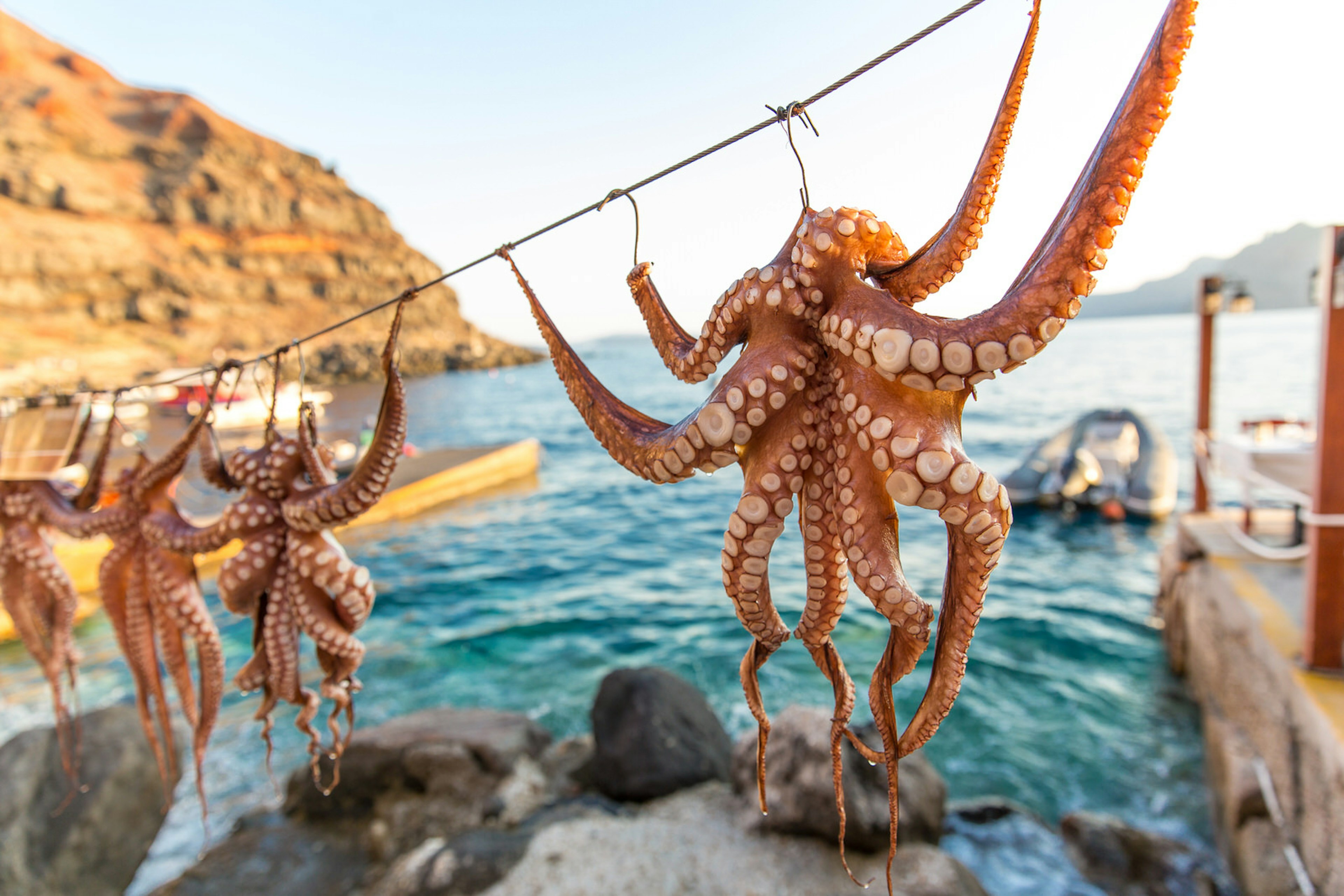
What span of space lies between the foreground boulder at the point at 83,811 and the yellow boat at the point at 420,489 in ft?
17.6

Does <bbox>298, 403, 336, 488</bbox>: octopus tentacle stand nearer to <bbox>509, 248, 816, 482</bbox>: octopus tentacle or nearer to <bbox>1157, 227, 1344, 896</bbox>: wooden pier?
<bbox>509, 248, 816, 482</bbox>: octopus tentacle

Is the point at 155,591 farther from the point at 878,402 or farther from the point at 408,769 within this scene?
the point at 408,769

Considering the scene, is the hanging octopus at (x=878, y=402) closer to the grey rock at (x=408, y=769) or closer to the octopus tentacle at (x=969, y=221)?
the octopus tentacle at (x=969, y=221)

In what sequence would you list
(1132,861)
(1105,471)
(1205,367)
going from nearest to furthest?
1. (1132,861)
2. (1205,367)
3. (1105,471)

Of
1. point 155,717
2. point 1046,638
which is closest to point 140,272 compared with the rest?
point 155,717

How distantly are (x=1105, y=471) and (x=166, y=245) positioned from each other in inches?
3219

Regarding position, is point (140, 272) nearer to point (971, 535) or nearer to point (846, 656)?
point (846, 656)

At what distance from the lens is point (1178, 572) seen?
832cm

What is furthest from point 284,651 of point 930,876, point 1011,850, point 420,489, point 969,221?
point 420,489

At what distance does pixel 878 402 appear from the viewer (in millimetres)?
1521

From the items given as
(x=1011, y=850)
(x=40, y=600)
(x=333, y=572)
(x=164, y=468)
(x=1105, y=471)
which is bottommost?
(x=1011, y=850)

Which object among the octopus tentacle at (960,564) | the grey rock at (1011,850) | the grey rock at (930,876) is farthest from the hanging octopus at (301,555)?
the grey rock at (1011,850)

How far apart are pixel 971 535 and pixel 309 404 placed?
257 centimetres

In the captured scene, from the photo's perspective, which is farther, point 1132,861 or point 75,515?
point 1132,861
